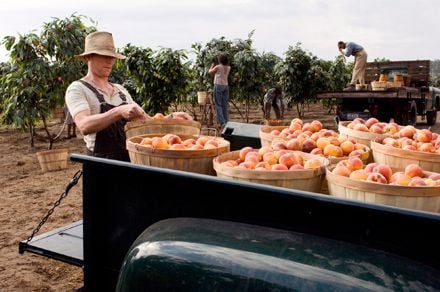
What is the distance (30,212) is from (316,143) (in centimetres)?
443

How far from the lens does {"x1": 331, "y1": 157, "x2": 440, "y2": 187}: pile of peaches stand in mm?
1947

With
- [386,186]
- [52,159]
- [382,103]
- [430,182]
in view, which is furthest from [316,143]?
[382,103]

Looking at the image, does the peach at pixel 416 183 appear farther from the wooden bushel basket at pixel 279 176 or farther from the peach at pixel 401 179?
the wooden bushel basket at pixel 279 176

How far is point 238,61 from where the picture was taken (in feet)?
55.1

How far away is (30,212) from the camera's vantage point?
5945 mm

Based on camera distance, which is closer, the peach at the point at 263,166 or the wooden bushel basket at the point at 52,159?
the peach at the point at 263,166

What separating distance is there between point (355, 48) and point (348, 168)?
12.8m

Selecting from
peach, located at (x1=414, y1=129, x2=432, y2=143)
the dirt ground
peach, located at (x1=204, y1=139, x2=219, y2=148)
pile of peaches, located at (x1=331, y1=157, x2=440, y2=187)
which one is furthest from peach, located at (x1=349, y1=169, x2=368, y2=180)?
the dirt ground

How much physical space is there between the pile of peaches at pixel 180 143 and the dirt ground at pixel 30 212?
6.42ft

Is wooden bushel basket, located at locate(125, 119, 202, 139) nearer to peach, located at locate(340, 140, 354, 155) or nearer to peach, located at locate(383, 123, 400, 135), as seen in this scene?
peach, located at locate(340, 140, 354, 155)

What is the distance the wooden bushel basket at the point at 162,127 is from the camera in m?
2.91

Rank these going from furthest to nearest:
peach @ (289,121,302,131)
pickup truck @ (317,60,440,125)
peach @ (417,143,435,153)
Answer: pickup truck @ (317,60,440,125) → peach @ (289,121,302,131) → peach @ (417,143,435,153)

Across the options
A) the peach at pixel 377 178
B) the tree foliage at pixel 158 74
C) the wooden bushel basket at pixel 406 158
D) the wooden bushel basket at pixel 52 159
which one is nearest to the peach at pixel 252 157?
the peach at pixel 377 178

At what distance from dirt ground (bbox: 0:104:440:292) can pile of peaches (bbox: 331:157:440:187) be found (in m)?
2.73
